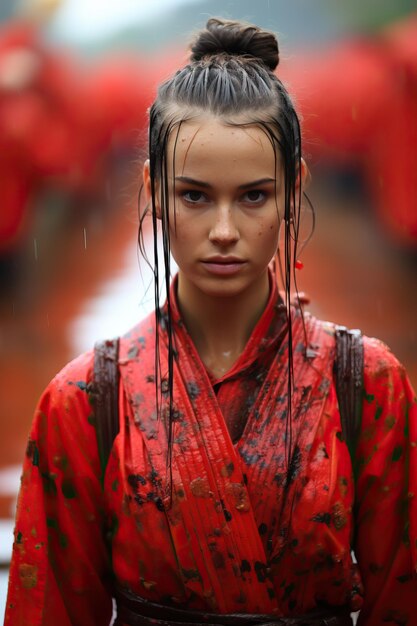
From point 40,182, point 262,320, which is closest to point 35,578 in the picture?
point 262,320

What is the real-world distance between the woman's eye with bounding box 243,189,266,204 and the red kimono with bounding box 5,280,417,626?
0.73 feet

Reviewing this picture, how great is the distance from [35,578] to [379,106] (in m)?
3.94

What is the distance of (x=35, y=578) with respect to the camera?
5.64 feet

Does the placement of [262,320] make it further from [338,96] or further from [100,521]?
[338,96]

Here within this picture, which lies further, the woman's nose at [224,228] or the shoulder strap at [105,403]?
the shoulder strap at [105,403]

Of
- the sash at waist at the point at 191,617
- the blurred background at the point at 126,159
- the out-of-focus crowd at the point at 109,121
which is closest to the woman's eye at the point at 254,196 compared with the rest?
the sash at waist at the point at 191,617

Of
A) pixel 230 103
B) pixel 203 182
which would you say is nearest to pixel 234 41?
pixel 230 103

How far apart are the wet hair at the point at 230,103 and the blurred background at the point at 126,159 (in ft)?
10.0

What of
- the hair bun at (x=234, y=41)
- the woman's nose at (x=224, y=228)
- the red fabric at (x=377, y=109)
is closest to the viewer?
the woman's nose at (x=224, y=228)

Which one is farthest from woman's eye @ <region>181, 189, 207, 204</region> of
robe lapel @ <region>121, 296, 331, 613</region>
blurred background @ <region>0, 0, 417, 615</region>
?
blurred background @ <region>0, 0, 417, 615</region>

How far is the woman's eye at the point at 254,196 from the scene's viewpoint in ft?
5.24

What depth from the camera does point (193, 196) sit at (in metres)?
1.60

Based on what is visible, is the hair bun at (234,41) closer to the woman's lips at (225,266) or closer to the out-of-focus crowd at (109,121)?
the woman's lips at (225,266)

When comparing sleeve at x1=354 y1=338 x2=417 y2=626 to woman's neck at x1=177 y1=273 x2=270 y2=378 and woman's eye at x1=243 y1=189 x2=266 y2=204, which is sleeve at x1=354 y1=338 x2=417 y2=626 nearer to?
woman's neck at x1=177 y1=273 x2=270 y2=378
